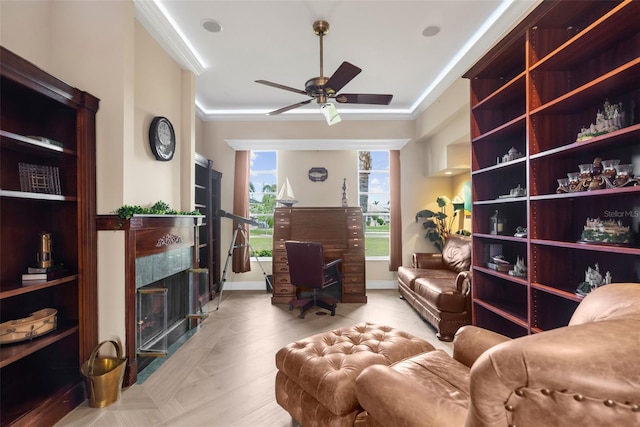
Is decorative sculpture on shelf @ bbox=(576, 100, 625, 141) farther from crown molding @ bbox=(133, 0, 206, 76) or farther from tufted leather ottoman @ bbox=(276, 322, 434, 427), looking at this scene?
crown molding @ bbox=(133, 0, 206, 76)

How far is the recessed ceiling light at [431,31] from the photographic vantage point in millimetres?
2646

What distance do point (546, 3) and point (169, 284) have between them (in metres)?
3.61

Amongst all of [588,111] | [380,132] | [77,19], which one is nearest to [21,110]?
[77,19]

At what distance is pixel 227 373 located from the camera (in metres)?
2.26

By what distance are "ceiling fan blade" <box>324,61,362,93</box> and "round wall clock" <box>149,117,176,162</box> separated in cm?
162

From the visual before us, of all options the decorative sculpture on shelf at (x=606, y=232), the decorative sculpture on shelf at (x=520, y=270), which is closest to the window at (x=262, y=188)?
the decorative sculpture on shelf at (x=520, y=270)

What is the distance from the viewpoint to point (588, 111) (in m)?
1.74

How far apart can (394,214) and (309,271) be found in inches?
82.8

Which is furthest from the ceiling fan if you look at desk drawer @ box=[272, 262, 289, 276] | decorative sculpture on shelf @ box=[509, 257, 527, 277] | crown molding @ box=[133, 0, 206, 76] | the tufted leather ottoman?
desk drawer @ box=[272, 262, 289, 276]

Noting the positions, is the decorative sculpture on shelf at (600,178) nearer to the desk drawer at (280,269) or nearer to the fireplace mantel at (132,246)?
the fireplace mantel at (132,246)

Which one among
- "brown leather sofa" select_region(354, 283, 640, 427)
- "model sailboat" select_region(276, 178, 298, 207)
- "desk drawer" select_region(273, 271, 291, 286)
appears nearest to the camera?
"brown leather sofa" select_region(354, 283, 640, 427)

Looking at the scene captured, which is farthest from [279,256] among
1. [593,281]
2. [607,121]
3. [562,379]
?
[562,379]

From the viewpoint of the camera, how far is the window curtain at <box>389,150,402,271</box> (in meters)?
4.89

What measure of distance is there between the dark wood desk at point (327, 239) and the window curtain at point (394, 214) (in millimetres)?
799
